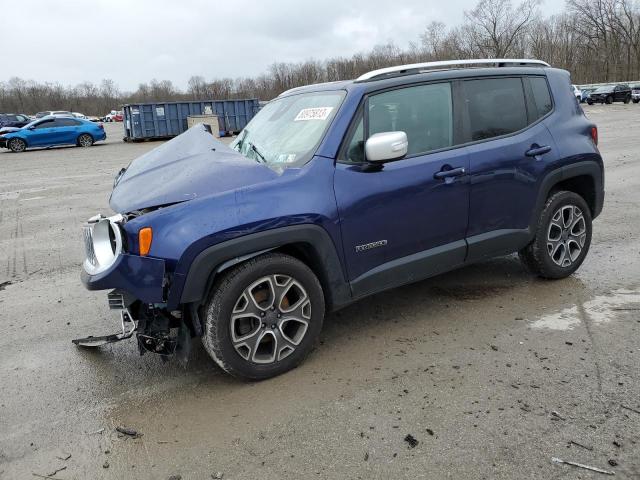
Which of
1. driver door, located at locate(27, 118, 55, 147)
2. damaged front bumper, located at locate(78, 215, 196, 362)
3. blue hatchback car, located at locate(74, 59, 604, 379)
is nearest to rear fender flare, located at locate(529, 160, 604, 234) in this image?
blue hatchback car, located at locate(74, 59, 604, 379)

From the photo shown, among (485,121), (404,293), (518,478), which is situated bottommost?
(518,478)

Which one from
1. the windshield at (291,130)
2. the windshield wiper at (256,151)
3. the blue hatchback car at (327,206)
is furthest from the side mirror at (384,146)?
the windshield wiper at (256,151)

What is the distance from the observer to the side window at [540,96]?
4.68 metres

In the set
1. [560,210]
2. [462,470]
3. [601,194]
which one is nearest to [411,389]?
[462,470]

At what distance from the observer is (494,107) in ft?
14.5

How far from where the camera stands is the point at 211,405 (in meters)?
3.25

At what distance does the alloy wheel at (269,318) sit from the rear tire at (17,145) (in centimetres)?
2645

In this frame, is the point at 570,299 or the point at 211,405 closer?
the point at 211,405

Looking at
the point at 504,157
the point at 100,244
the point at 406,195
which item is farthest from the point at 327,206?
the point at 504,157

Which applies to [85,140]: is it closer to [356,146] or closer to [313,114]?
[313,114]

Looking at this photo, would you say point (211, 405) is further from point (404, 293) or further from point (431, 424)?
point (404, 293)

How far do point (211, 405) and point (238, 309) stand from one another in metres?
0.60

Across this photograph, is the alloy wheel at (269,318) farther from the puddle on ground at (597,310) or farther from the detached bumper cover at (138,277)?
the puddle on ground at (597,310)

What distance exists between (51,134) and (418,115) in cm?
2644
